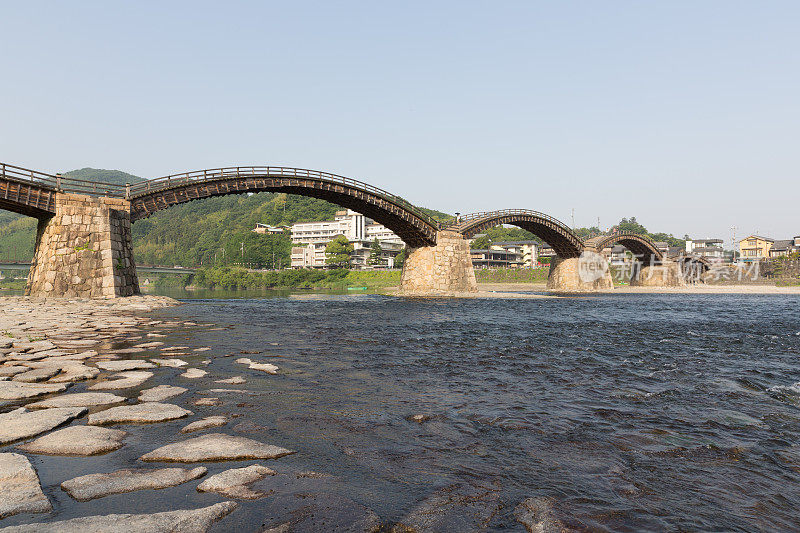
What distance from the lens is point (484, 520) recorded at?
3416 mm

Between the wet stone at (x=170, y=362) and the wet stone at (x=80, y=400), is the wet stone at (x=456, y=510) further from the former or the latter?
the wet stone at (x=170, y=362)

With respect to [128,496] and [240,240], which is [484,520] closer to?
[128,496]

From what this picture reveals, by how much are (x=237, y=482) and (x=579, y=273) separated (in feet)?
260

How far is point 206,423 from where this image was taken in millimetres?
5418

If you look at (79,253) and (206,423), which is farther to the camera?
(79,253)

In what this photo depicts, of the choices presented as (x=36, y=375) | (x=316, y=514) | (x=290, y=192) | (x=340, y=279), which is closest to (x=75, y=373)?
(x=36, y=375)

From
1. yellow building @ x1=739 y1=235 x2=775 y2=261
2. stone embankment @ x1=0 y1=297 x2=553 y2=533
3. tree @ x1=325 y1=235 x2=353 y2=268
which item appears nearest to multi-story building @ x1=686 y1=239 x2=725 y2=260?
yellow building @ x1=739 y1=235 x2=775 y2=261

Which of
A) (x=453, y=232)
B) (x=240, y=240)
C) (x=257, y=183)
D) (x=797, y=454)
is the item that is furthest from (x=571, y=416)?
(x=240, y=240)

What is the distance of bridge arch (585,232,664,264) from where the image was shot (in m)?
77.3

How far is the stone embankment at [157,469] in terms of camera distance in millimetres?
3156

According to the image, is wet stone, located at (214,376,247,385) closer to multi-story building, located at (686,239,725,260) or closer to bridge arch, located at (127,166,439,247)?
bridge arch, located at (127,166,439,247)

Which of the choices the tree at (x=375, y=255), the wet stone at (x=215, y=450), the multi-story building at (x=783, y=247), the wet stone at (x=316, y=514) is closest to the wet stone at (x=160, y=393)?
the wet stone at (x=215, y=450)

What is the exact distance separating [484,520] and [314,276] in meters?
107

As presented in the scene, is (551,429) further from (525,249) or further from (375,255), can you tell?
(525,249)
